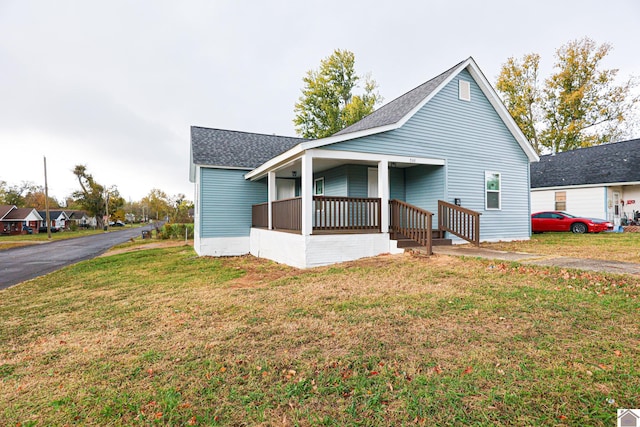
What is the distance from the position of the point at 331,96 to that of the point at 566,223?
22.8 metres

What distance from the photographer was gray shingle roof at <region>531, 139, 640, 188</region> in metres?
17.5

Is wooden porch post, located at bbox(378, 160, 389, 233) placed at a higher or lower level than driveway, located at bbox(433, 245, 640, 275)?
higher

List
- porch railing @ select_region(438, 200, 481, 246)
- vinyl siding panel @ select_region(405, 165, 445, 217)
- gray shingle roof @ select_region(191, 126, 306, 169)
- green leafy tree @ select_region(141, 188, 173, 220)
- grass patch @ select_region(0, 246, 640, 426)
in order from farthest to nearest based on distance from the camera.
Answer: green leafy tree @ select_region(141, 188, 173, 220), gray shingle roof @ select_region(191, 126, 306, 169), vinyl siding panel @ select_region(405, 165, 445, 217), porch railing @ select_region(438, 200, 481, 246), grass patch @ select_region(0, 246, 640, 426)

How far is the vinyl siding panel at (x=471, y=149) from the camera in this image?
10141mm

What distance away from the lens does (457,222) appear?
396 inches

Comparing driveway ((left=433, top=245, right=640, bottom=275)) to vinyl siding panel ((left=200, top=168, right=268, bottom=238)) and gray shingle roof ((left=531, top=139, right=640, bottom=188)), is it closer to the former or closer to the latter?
vinyl siding panel ((left=200, top=168, right=268, bottom=238))

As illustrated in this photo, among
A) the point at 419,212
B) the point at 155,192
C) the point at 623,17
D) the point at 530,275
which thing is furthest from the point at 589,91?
the point at 155,192

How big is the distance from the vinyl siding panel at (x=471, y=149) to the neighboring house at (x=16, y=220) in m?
57.3

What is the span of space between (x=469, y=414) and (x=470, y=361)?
2.62 feet

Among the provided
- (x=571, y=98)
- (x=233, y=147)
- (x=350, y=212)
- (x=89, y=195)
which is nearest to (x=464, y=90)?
(x=350, y=212)

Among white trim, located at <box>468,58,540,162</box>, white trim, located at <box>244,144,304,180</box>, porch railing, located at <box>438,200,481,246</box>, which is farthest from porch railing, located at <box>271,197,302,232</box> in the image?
white trim, located at <box>468,58,540,162</box>

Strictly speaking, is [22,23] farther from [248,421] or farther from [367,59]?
[367,59]

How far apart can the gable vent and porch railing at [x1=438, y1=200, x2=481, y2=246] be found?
4.34 meters

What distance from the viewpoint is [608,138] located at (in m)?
25.8
